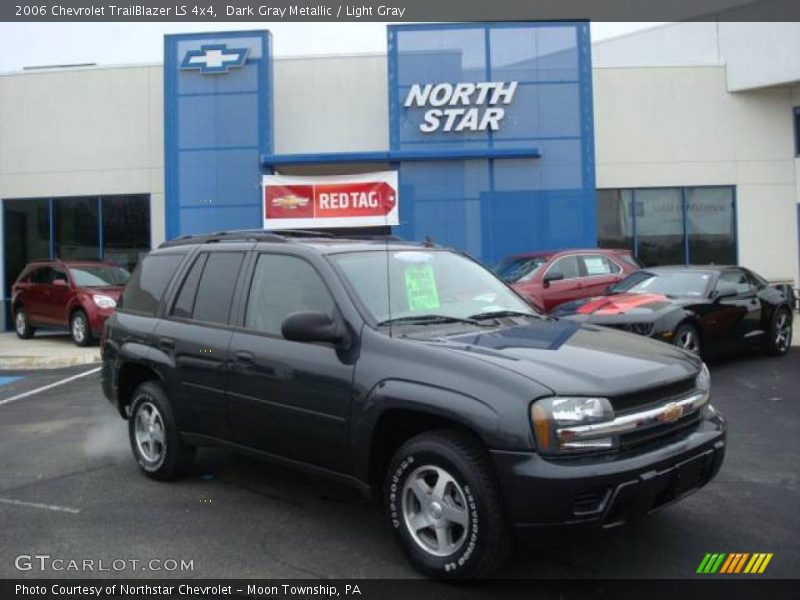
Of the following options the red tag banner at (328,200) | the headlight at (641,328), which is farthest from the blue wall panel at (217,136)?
the headlight at (641,328)

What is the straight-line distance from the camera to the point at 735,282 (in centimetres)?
1025

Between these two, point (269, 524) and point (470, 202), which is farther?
point (470, 202)

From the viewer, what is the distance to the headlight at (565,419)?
3303mm

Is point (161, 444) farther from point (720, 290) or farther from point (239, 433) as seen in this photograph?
point (720, 290)

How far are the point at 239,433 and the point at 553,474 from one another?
224 centimetres

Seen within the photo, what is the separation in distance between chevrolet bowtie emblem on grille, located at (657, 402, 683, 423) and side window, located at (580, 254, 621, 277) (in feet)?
29.2

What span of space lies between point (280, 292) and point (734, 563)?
299cm

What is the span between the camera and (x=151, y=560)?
399 centimetres

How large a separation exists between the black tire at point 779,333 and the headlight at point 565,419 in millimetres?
8398

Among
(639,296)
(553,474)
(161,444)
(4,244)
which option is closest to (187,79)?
(4,244)

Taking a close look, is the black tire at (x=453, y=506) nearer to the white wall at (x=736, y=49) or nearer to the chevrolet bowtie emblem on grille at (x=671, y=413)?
the chevrolet bowtie emblem on grille at (x=671, y=413)

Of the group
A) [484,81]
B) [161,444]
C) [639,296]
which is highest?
[484,81]

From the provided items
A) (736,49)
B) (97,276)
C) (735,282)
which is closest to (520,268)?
(735,282)

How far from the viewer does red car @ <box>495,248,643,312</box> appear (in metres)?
11.9
